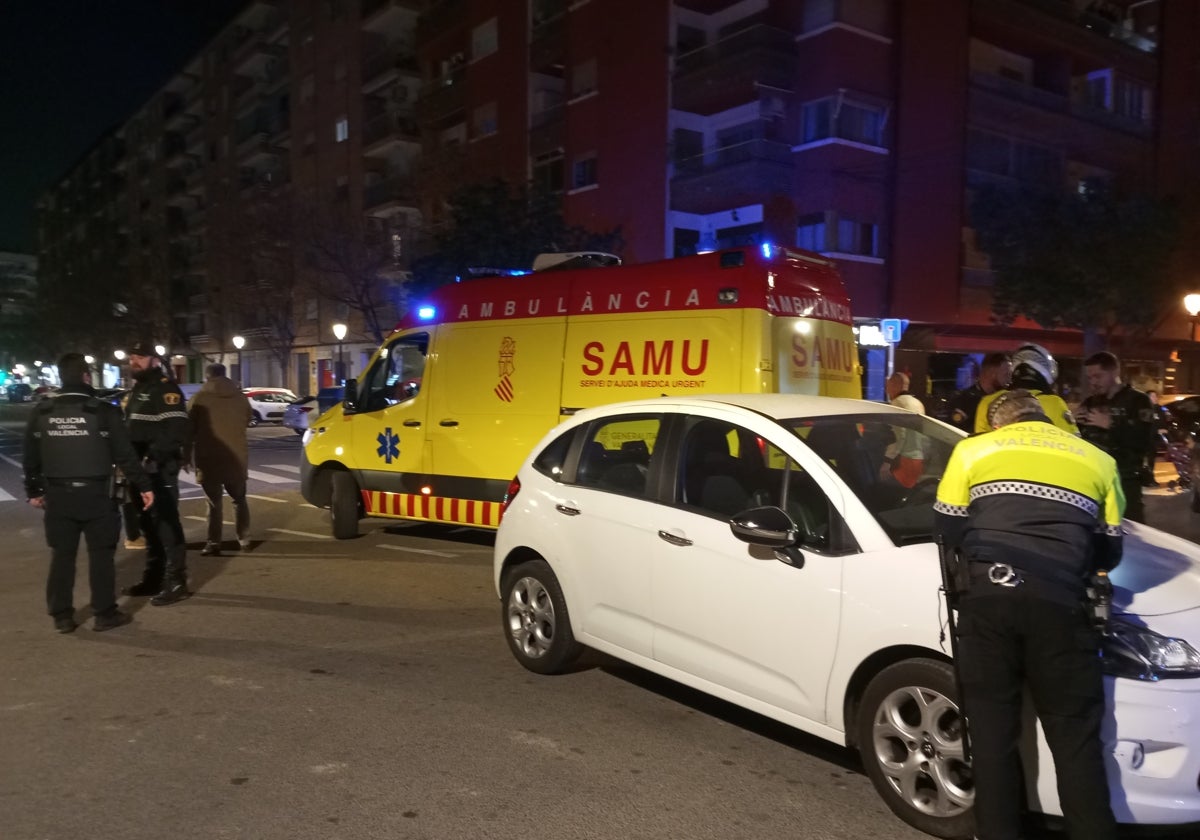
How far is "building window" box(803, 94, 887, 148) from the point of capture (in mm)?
21391

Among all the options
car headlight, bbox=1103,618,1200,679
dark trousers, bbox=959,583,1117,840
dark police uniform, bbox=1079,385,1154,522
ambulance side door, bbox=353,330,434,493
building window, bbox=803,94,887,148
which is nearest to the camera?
dark trousers, bbox=959,583,1117,840

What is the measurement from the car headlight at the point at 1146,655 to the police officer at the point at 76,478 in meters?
5.67

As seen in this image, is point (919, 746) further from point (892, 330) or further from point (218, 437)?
point (892, 330)

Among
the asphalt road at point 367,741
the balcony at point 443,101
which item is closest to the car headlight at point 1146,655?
the asphalt road at point 367,741

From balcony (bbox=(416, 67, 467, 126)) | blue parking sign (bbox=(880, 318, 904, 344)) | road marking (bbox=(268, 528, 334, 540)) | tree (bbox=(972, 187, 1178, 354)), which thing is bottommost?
road marking (bbox=(268, 528, 334, 540))

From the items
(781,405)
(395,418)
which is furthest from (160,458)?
(781,405)

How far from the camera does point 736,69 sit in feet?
71.1

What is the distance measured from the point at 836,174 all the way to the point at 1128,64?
13870 millimetres

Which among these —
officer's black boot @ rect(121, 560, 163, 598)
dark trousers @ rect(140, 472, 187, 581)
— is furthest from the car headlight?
officer's black boot @ rect(121, 560, 163, 598)

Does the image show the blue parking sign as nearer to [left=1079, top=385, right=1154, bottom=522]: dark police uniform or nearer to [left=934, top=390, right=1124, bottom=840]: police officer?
[left=1079, top=385, right=1154, bottom=522]: dark police uniform

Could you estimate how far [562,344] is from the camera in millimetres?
7527

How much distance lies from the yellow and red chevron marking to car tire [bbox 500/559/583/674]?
2.50m

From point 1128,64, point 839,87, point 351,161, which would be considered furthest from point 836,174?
point 351,161

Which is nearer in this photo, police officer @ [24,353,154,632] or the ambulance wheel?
police officer @ [24,353,154,632]
